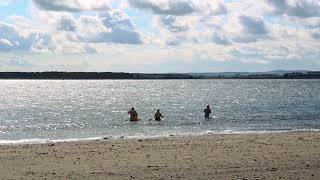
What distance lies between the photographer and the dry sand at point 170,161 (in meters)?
13.7

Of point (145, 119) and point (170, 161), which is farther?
point (145, 119)

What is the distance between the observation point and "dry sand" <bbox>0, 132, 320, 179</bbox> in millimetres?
13734

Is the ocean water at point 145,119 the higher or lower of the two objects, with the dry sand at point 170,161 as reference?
lower

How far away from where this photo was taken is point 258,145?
20.5 meters

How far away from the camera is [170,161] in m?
16.1

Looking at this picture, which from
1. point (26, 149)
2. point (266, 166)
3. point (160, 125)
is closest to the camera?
point (266, 166)

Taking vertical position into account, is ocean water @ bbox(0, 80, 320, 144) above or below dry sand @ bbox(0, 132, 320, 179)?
below

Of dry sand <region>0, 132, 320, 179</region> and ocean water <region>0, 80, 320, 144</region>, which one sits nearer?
dry sand <region>0, 132, 320, 179</region>

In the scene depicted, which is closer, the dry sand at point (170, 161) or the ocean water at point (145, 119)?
the dry sand at point (170, 161)

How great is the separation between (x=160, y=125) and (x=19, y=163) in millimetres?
21235

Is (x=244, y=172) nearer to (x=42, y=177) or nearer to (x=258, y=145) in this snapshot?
(x=42, y=177)

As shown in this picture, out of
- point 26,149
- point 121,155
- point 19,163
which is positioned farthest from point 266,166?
point 26,149

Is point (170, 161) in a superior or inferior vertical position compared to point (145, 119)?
superior

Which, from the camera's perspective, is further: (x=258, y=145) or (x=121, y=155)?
(x=258, y=145)
